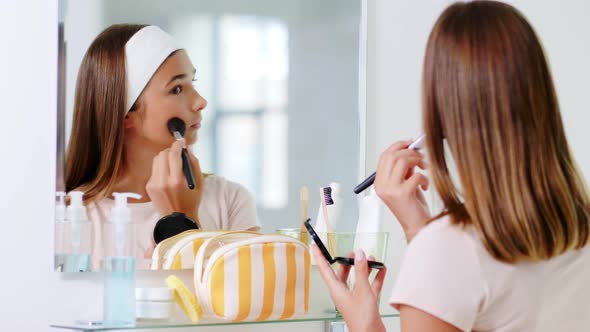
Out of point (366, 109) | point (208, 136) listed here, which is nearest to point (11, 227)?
point (208, 136)

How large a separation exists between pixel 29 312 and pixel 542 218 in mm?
879

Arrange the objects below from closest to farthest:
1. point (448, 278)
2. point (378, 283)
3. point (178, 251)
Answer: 1. point (448, 278)
2. point (378, 283)
3. point (178, 251)

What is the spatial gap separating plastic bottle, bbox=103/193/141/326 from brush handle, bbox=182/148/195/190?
0.13 metres

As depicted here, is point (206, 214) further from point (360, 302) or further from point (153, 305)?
point (360, 302)

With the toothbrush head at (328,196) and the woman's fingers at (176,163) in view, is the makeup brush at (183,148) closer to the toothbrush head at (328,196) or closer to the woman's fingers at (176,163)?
the woman's fingers at (176,163)

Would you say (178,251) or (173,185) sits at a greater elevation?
(173,185)

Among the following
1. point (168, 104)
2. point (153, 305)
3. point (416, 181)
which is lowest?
point (153, 305)

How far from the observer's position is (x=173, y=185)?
144cm

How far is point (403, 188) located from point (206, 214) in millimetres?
472

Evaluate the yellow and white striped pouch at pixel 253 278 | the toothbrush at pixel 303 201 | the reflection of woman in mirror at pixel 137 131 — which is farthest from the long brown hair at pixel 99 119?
the toothbrush at pixel 303 201

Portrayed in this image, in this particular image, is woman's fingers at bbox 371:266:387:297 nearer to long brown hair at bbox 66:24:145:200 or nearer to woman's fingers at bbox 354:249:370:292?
woman's fingers at bbox 354:249:370:292

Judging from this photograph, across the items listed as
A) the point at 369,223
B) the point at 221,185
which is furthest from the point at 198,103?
the point at 369,223

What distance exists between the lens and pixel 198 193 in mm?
1466

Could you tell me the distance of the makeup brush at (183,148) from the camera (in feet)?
4.75
